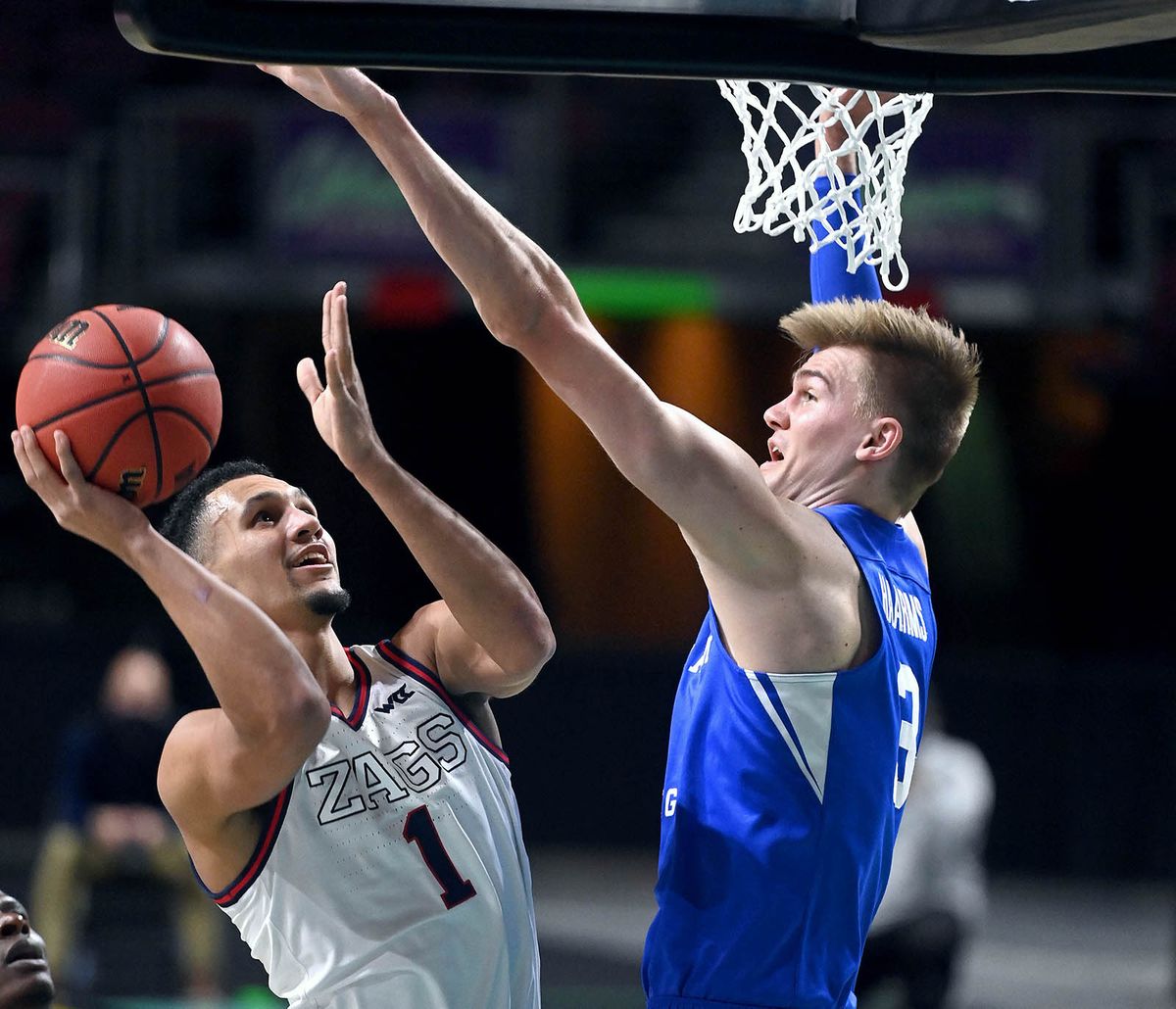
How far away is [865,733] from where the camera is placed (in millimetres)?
3268

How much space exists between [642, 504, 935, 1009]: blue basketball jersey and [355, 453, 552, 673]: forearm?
0.41 m

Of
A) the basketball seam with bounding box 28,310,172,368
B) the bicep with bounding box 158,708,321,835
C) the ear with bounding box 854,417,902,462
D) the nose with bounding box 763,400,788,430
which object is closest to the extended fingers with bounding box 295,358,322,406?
the basketball seam with bounding box 28,310,172,368

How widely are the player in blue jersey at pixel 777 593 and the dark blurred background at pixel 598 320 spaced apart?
8499 mm

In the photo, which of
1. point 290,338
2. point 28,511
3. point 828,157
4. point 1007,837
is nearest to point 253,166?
point 290,338

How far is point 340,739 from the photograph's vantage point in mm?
3508

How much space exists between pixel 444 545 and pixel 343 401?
0.36 m

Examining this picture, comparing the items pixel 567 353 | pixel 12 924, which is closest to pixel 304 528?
pixel 567 353

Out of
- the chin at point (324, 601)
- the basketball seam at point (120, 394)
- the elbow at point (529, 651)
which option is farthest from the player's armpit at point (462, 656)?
the basketball seam at point (120, 394)

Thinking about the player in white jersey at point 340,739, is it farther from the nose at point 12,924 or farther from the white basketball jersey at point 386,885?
the nose at point 12,924

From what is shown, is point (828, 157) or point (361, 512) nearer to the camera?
point (828, 157)

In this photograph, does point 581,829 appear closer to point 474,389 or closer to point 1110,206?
point 474,389

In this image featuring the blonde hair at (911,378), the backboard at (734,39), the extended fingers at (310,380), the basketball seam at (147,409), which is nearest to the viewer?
the backboard at (734,39)

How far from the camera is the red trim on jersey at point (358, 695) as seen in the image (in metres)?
3.55

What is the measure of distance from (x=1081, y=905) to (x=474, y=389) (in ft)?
21.6
